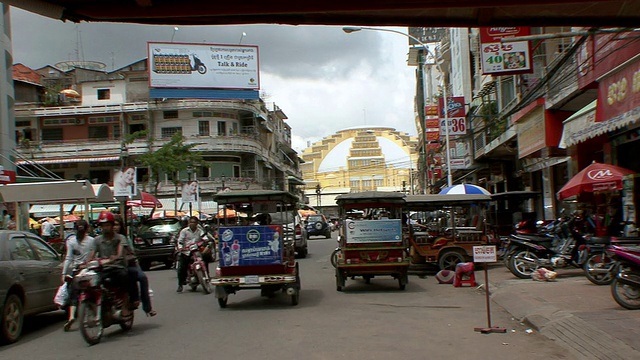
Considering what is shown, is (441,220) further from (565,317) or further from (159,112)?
(159,112)

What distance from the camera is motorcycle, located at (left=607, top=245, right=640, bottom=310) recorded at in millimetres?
9336

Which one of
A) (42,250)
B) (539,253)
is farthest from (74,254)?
(539,253)

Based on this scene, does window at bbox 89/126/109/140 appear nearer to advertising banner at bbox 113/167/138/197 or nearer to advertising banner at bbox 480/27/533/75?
advertising banner at bbox 113/167/138/197

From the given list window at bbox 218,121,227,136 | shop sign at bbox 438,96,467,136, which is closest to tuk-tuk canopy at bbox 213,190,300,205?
shop sign at bbox 438,96,467,136

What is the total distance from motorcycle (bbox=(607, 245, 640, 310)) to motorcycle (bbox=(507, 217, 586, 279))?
4612mm

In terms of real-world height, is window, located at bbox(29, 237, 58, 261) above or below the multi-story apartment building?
below

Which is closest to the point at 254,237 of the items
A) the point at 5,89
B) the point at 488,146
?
the point at 5,89

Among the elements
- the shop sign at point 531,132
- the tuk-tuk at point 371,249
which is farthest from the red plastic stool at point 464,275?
the shop sign at point 531,132

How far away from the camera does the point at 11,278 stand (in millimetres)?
8664

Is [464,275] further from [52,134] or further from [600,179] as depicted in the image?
[52,134]

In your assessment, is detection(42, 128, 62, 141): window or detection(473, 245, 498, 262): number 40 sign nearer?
detection(473, 245, 498, 262): number 40 sign

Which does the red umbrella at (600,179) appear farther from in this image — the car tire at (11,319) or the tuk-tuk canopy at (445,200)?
the car tire at (11,319)

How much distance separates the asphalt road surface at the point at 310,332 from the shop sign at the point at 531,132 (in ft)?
24.5

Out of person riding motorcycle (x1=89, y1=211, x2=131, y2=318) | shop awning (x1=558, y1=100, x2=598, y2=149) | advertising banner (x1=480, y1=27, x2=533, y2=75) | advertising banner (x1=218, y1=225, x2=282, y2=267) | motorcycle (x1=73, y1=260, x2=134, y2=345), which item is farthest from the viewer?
advertising banner (x1=480, y1=27, x2=533, y2=75)
